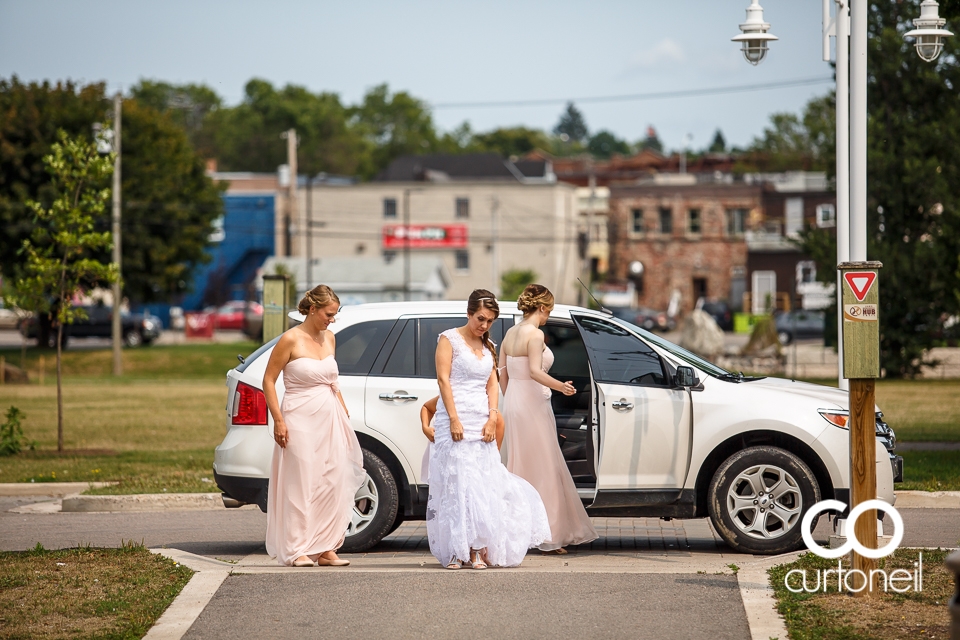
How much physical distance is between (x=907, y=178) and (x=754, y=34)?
20240 mm

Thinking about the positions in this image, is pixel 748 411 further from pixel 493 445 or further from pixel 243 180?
pixel 243 180

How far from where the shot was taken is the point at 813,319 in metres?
55.9

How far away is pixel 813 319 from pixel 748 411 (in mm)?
49516

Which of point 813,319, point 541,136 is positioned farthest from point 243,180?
point 541,136

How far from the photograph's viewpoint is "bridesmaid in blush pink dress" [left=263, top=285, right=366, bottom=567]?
787 cm

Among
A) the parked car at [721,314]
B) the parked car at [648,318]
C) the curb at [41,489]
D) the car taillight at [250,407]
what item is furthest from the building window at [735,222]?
the car taillight at [250,407]

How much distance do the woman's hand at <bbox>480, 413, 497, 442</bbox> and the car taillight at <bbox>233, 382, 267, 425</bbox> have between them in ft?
6.30

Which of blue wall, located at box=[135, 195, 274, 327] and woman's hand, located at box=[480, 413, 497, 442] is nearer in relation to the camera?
woman's hand, located at box=[480, 413, 497, 442]

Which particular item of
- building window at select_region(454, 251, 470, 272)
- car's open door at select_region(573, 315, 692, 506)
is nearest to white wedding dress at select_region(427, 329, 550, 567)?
car's open door at select_region(573, 315, 692, 506)

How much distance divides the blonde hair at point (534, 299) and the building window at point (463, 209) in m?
72.5

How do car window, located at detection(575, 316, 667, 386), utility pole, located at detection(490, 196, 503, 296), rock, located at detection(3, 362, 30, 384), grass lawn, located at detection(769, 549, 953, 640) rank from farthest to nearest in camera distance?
utility pole, located at detection(490, 196, 503, 296), rock, located at detection(3, 362, 30, 384), car window, located at detection(575, 316, 667, 386), grass lawn, located at detection(769, 549, 953, 640)

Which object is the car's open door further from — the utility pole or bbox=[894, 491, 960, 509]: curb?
the utility pole

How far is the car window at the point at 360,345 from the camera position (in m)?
8.98

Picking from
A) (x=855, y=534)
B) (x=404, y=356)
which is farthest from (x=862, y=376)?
(x=404, y=356)
